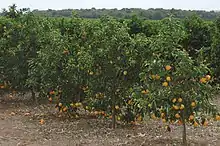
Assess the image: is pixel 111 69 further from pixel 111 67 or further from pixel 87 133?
pixel 87 133

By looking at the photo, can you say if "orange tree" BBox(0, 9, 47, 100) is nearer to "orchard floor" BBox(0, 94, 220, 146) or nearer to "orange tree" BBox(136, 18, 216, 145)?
"orchard floor" BBox(0, 94, 220, 146)

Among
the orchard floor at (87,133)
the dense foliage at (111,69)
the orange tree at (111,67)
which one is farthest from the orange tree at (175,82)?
the orange tree at (111,67)

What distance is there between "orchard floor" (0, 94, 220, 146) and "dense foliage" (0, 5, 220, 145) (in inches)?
12.0

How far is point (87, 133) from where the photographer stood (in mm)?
7094

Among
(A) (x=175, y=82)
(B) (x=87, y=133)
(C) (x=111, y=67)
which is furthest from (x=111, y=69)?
(A) (x=175, y=82)

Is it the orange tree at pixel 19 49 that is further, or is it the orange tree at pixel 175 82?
the orange tree at pixel 19 49

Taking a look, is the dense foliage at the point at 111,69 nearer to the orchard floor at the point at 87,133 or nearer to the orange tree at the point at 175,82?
the orange tree at the point at 175,82

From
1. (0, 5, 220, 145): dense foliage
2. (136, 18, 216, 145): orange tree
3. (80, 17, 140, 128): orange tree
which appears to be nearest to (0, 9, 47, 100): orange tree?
(0, 5, 220, 145): dense foliage

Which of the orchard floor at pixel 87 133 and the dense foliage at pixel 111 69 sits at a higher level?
the dense foliage at pixel 111 69

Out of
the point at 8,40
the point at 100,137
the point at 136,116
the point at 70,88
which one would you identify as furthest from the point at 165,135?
the point at 8,40

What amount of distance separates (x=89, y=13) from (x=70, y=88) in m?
19.2

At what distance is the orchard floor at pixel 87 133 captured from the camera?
6.48 m

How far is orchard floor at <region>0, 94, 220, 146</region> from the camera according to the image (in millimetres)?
6477

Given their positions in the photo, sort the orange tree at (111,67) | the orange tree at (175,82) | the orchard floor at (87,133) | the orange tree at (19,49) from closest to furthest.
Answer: the orange tree at (175,82) → the orchard floor at (87,133) → the orange tree at (111,67) → the orange tree at (19,49)
